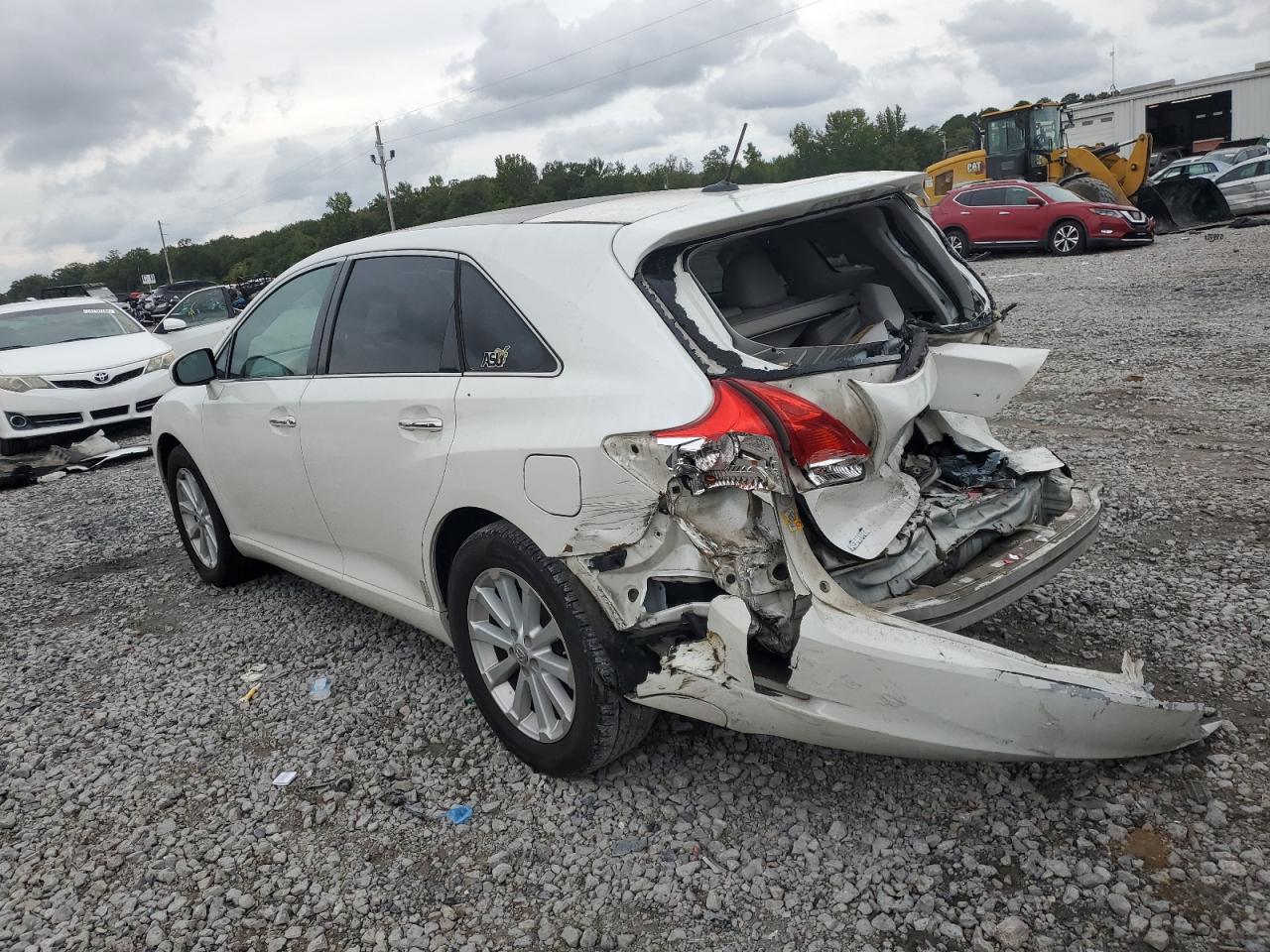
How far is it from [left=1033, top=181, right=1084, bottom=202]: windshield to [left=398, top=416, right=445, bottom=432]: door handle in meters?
19.3

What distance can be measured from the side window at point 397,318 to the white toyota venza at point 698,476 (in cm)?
1

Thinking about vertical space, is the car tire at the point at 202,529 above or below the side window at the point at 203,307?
below

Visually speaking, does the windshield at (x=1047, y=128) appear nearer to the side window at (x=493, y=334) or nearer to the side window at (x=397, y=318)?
the side window at (x=397, y=318)

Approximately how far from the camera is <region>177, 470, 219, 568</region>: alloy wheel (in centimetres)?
516

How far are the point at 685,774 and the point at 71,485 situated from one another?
762 centimetres

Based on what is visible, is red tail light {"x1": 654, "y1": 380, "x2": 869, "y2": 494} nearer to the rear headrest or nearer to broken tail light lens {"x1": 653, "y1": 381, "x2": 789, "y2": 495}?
broken tail light lens {"x1": 653, "y1": 381, "x2": 789, "y2": 495}

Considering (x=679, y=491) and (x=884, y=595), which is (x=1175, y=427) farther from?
(x=679, y=491)

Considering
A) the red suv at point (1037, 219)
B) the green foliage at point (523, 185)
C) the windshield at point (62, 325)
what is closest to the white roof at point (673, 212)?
the windshield at point (62, 325)

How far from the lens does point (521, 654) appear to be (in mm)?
3111

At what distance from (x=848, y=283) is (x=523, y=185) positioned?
81.5 metres

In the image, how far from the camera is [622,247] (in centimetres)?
289

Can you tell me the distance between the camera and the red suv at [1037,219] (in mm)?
19031

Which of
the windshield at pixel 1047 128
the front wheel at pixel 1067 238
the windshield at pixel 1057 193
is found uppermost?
the windshield at pixel 1047 128

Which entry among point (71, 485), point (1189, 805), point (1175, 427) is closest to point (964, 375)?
point (1189, 805)
